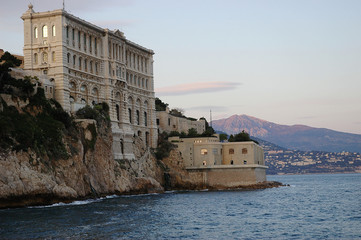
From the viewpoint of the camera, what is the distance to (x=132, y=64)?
100938 millimetres

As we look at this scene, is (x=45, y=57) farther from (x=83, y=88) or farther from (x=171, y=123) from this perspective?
(x=171, y=123)

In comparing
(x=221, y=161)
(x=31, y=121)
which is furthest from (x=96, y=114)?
(x=221, y=161)

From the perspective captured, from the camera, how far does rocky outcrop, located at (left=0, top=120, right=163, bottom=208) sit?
59.4 metres

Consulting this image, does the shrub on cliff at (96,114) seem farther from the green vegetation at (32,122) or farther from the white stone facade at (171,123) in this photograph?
the white stone facade at (171,123)

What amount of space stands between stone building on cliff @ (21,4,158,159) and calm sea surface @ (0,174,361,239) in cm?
1885

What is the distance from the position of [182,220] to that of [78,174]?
2034cm

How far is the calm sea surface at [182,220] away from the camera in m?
44.7

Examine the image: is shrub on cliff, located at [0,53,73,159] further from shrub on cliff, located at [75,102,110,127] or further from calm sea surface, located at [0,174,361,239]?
calm sea surface, located at [0,174,361,239]

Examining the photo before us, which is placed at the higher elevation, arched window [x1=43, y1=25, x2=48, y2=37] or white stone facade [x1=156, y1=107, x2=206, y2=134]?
arched window [x1=43, y1=25, x2=48, y2=37]

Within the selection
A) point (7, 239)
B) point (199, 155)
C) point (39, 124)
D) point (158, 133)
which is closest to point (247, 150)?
point (199, 155)

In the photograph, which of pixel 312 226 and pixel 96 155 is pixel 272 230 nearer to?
pixel 312 226

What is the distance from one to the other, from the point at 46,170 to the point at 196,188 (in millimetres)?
40711

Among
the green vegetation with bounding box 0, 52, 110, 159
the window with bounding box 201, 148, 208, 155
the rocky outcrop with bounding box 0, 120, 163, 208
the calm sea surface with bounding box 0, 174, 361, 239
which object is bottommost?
the calm sea surface with bounding box 0, 174, 361, 239

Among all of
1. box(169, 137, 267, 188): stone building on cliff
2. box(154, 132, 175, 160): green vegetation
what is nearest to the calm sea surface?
box(154, 132, 175, 160): green vegetation
